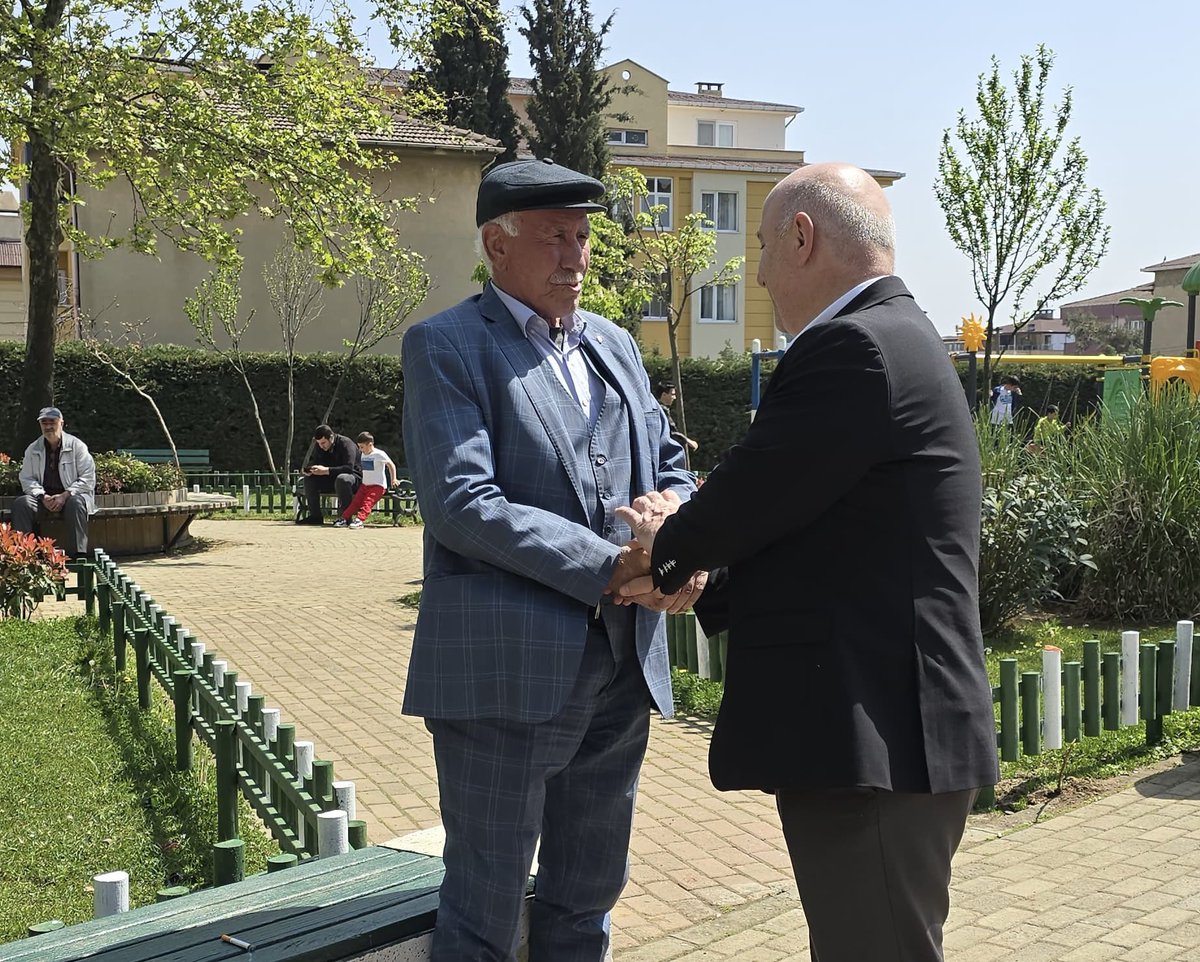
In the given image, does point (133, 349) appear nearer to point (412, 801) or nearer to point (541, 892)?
point (412, 801)

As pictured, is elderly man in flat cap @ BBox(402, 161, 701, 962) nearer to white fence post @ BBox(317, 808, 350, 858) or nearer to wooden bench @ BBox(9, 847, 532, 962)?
wooden bench @ BBox(9, 847, 532, 962)

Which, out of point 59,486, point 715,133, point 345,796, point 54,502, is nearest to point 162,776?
point 345,796

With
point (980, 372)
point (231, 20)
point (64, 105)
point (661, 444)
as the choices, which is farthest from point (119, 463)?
point (980, 372)

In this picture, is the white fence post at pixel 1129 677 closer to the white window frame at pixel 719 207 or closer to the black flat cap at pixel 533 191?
the black flat cap at pixel 533 191

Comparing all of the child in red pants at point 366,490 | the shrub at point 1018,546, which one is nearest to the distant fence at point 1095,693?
the shrub at point 1018,546

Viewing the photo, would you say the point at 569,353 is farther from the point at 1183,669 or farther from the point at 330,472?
the point at 330,472

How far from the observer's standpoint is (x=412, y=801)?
19.1 ft

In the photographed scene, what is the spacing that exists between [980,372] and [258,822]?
2701 cm

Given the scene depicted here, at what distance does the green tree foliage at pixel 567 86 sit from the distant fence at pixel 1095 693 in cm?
3267

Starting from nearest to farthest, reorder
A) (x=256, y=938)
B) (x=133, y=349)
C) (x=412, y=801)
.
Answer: (x=256, y=938)
(x=412, y=801)
(x=133, y=349)

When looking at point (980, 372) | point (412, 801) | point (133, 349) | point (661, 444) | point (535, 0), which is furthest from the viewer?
point (535, 0)

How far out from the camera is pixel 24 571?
32.4 feet

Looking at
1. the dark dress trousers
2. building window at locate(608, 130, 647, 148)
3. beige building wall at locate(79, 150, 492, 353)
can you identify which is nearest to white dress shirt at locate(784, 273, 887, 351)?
the dark dress trousers

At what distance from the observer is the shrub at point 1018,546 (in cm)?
926
